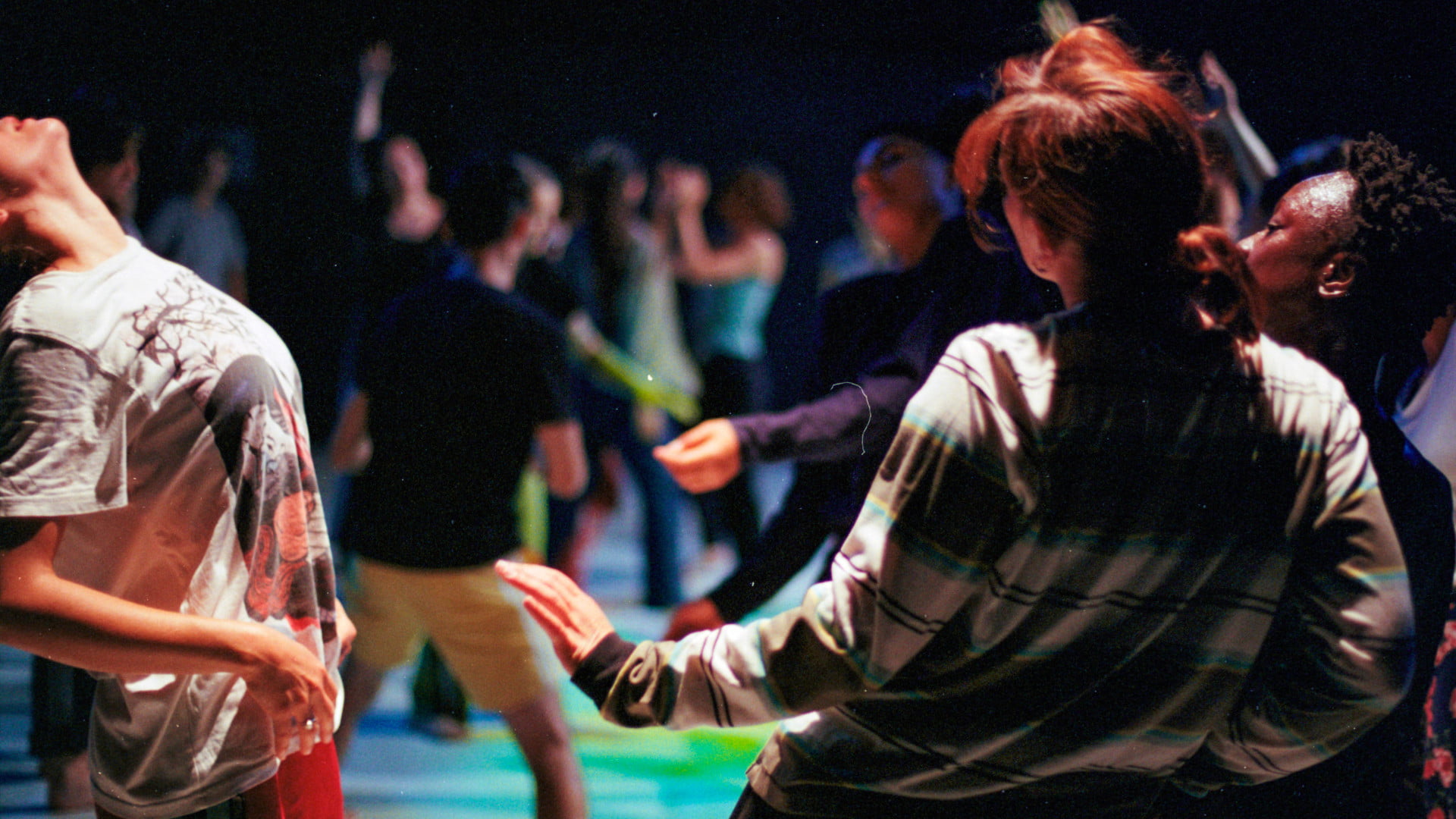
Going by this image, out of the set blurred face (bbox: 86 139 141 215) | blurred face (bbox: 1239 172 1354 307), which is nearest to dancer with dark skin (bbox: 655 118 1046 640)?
blurred face (bbox: 1239 172 1354 307)

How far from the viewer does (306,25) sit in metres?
1.59

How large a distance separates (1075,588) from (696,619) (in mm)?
808

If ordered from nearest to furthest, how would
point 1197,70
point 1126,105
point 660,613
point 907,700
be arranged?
point 1126,105 < point 907,700 < point 1197,70 < point 660,613

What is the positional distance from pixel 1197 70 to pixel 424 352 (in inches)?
56.0

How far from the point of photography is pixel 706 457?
1532 millimetres

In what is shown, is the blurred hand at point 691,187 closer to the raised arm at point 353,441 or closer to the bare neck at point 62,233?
the raised arm at point 353,441

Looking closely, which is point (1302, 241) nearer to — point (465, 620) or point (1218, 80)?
point (1218, 80)

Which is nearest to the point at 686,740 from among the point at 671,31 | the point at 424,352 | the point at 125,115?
the point at 424,352

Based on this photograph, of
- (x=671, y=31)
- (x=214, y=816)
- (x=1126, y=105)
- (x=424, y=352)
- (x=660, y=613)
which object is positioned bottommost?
(x=660, y=613)

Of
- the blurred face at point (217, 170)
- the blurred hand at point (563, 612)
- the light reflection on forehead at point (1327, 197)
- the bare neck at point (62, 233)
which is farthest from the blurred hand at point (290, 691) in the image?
the light reflection on forehead at point (1327, 197)

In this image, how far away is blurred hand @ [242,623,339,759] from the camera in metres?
1.19

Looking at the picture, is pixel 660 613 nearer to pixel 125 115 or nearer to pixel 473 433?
pixel 473 433

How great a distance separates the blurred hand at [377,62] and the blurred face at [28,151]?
479mm

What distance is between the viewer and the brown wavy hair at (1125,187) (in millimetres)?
977
